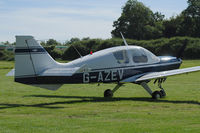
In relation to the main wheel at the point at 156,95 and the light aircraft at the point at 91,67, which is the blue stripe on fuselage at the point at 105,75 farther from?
the main wheel at the point at 156,95

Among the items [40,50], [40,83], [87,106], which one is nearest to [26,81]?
[40,83]

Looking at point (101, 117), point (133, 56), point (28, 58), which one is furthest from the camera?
point (133, 56)

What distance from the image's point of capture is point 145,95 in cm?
1585

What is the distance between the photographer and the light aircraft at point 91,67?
12352mm

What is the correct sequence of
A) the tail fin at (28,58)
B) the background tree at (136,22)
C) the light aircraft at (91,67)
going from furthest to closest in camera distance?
the background tree at (136,22) → the light aircraft at (91,67) → the tail fin at (28,58)

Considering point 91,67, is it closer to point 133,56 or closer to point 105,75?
point 105,75

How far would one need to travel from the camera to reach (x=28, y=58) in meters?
12.4

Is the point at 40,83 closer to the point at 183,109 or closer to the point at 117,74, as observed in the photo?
the point at 117,74

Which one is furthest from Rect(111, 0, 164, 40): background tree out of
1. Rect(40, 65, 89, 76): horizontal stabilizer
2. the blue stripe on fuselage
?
Rect(40, 65, 89, 76): horizontal stabilizer

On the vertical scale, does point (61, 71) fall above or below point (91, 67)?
below

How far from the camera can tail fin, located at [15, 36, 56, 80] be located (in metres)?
12.2

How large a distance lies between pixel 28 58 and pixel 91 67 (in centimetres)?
249

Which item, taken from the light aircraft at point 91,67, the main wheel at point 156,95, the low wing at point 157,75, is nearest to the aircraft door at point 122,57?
the light aircraft at point 91,67

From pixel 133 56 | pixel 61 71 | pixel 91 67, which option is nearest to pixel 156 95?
pixel 133 56
